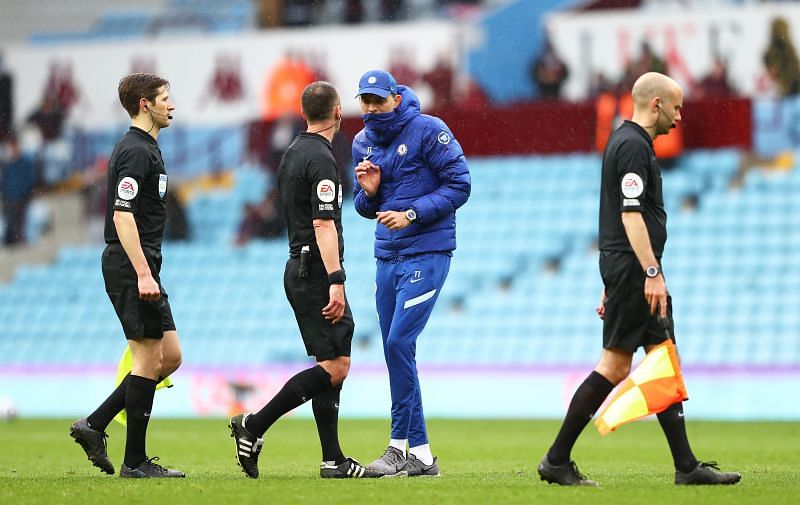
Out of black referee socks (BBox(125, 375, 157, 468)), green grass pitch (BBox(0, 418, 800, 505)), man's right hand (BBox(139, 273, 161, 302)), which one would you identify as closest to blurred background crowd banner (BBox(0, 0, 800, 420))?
green grass pitch (BBox(0, 418, 800, 505))

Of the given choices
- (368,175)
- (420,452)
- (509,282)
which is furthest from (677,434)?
(509,282)

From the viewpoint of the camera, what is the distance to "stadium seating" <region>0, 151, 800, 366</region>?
58.8 ft

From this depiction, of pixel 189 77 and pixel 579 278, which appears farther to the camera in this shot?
pixel 189 77

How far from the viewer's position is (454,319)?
1908 cm

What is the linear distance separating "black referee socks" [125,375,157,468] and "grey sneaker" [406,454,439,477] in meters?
1.39

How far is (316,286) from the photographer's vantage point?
719 centimetres

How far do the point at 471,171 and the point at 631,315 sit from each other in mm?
14620

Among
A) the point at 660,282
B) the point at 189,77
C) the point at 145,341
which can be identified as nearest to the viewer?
the point at 660,282

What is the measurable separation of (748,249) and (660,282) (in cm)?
1286

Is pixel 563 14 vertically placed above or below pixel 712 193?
above

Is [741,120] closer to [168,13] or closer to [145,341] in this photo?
[168,13]

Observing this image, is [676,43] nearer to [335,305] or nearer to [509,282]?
[509,282]

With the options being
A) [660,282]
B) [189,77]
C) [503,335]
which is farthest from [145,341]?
[189,77]

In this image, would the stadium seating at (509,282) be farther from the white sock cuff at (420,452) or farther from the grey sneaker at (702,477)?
the grey sneaker at (702,477)
